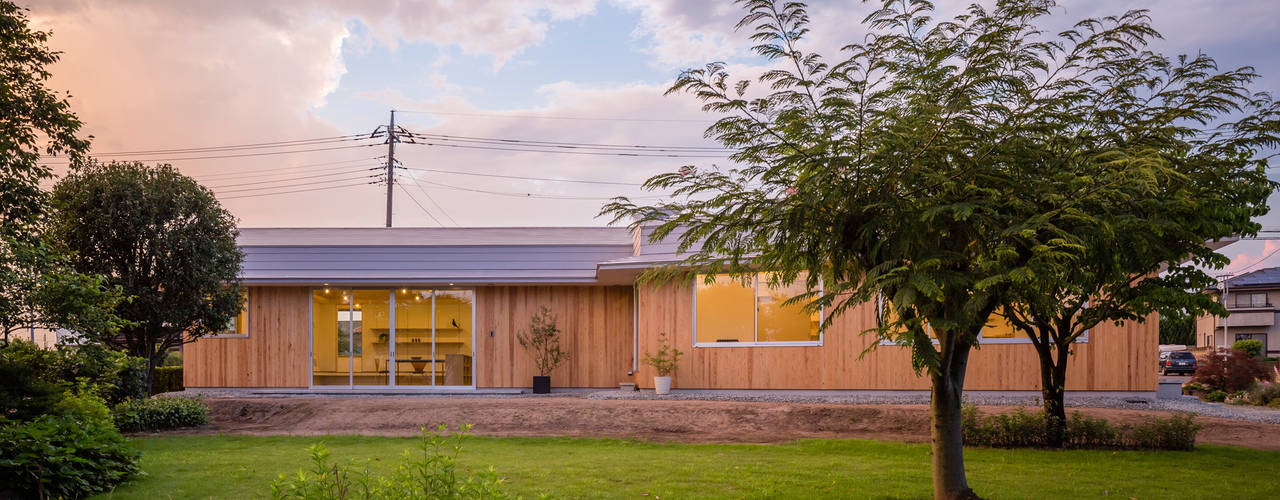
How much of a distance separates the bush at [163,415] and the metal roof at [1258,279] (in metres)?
43.8

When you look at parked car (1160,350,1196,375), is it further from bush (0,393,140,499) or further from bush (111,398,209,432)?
bush (0,393,140,499)

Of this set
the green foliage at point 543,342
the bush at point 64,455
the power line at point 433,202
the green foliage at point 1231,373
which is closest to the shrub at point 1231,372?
the green foliage at point 1231,373

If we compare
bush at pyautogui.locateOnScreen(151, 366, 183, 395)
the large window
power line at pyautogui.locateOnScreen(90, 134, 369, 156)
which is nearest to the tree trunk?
the large window

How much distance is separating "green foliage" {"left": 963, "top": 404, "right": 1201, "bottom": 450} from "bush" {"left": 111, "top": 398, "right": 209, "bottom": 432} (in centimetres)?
1086

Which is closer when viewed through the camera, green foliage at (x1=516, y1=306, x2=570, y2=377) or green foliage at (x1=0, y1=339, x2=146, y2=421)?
green foliage at (x1=0, y1=339, x2=146, y2=421)

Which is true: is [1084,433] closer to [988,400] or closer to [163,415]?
[988,400]

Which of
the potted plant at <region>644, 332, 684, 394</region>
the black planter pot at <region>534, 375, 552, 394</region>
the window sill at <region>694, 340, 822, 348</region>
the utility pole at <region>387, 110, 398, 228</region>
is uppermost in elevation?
the utility pole at <region>387, 110, 398, 228</region>

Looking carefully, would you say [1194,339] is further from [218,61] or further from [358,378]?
[218,61]

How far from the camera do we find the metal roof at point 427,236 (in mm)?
17703

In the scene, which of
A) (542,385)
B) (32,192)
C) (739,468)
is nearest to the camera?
(32,192)

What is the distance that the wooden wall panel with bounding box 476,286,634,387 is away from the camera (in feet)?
54.1

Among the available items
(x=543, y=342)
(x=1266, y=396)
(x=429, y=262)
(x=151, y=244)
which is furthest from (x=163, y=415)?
(x=1266, y=396)

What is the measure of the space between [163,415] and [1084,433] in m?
12.4

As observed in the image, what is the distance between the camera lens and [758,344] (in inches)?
567
